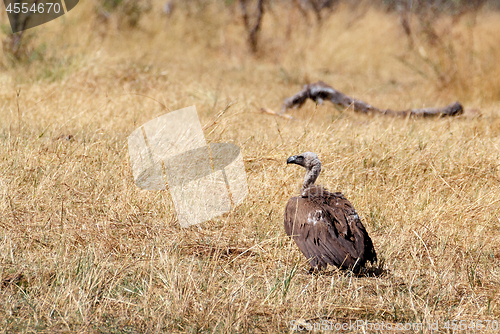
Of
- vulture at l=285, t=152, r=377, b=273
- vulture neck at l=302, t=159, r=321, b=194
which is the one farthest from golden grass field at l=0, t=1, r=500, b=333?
vulture neck at l=302, t=159, r=321, b=194

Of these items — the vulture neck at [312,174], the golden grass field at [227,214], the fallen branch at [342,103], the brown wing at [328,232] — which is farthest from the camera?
the fallen branch at [342,103]

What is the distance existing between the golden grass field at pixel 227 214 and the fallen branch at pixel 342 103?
0.14 meters

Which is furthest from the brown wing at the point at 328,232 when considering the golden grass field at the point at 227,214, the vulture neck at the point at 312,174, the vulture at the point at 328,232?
the vulture neck at the point at 312,174

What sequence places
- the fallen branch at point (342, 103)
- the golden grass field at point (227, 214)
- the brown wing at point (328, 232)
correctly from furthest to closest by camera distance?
the fallen branch at point (342, 103) < the brown wing at point (328, 232) < the golden grass field at point (227, 214)

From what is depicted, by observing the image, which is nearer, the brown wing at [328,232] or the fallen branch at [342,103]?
the brown wing at [328,232]

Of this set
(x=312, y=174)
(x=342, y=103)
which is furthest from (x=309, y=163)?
(x=342, y=103)

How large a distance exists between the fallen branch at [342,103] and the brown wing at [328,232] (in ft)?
9.63

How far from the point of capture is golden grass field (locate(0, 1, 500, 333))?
245cm

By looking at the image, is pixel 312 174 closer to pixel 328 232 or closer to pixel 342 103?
pixel 328 232

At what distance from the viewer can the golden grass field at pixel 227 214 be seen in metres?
2.45

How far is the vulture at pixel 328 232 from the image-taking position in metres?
2.81

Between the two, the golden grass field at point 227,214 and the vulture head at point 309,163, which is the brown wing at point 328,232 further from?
the vulture head at point 309,163

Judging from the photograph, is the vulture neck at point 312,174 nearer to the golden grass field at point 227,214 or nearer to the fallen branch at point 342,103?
the golden grass field at point 227,214

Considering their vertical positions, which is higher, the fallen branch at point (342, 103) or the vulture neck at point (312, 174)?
the vulture neck at point (312, 174)
